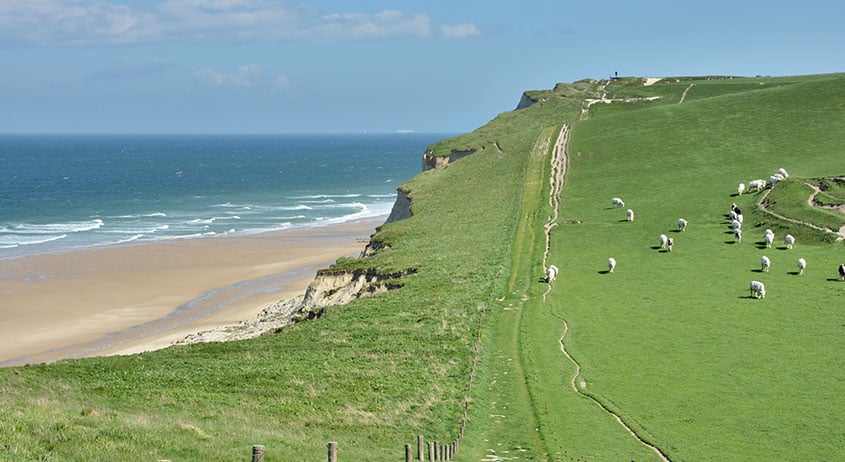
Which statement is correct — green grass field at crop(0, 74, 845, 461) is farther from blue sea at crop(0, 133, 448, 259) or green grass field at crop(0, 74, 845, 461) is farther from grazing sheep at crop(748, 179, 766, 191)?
blue sea at crop(0, 133, 448, 259)

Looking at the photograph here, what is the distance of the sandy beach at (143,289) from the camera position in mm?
58719

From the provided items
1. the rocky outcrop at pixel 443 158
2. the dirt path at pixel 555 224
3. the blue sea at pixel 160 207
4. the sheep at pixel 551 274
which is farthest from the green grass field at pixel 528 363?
the blue sea at pixel 160 207

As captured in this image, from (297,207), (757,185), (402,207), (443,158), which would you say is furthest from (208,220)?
(757,185)

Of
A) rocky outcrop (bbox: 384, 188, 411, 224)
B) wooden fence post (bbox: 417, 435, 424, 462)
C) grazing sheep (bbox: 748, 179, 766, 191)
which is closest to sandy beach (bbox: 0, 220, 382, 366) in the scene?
rocky outcrop (bbox: 384, 188, 411, 224)

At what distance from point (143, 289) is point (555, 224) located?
35.5 metres

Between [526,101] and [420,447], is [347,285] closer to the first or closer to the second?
[420,447]

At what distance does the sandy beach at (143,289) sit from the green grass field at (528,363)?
562 inches

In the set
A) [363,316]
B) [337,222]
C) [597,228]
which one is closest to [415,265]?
[363,316]

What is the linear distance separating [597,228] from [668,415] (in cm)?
3712

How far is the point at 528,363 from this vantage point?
119 ft

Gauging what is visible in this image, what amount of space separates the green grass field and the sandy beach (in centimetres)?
1428

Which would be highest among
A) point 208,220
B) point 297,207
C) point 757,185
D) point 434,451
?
point 757,185

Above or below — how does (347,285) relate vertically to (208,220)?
above

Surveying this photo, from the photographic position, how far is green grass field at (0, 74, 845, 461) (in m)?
26.3
